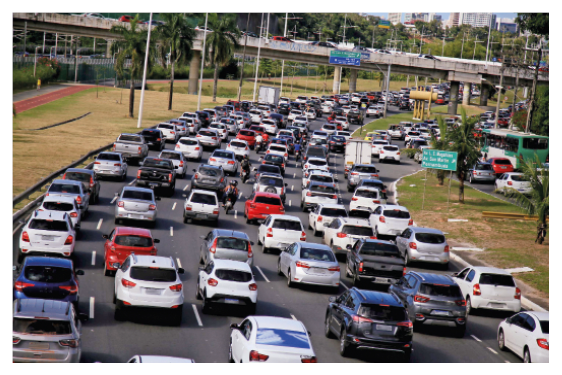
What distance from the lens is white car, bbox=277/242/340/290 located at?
952 inches

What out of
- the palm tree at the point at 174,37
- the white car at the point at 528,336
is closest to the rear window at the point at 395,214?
the white car at the point at 528,336

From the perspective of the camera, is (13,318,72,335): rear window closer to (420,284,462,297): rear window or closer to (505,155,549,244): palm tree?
(420,284,462,297): rear window

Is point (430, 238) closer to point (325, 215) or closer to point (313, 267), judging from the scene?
point (325, 215)

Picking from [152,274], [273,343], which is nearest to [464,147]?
[152,274]

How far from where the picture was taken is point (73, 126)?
214 feet

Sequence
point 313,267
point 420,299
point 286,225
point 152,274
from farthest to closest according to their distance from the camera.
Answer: point 286,225
point 313,267
point 420,299
point 152,274

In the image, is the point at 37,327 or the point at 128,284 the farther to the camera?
the point at 128,284

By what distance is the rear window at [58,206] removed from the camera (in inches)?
1088

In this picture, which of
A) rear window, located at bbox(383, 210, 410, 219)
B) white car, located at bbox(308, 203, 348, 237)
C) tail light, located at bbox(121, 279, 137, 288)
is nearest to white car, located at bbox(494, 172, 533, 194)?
rear window, located at bbox(383, 210, 410, 219)

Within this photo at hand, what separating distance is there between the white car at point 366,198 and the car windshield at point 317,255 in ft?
43.7

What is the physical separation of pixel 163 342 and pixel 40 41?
14158cm

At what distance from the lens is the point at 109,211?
33281 mm

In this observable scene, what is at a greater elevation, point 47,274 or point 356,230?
point 47,274

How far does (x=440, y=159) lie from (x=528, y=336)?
2551 centimetres
